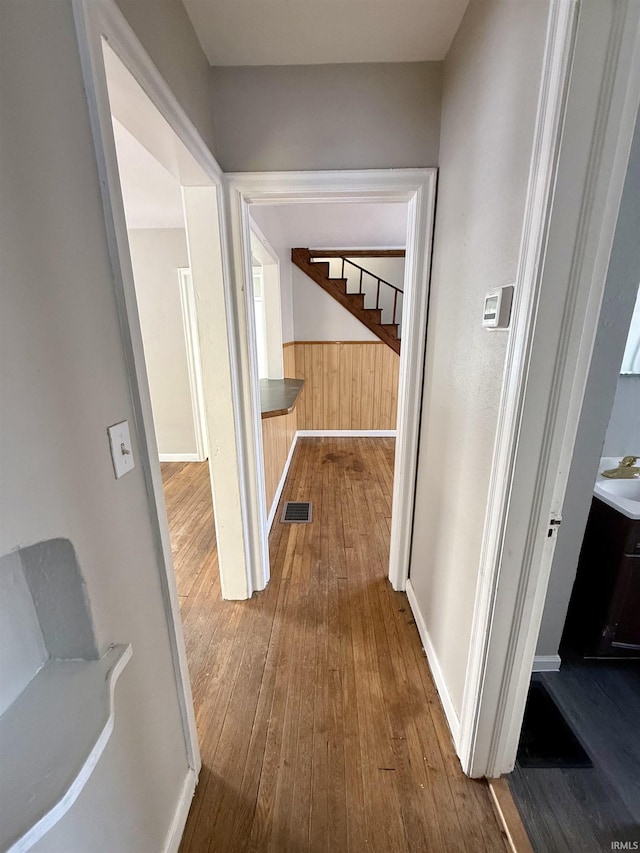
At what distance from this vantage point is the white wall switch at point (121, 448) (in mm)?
746

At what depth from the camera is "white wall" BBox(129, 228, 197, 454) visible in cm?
344

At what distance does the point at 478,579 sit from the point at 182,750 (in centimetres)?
106

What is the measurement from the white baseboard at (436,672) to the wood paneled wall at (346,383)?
297cm

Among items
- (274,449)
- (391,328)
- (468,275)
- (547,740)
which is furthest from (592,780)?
(391,328)

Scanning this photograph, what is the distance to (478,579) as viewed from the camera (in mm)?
1086

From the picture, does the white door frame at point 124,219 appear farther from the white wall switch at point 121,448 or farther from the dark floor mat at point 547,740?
the dark floor mat at point 547,740

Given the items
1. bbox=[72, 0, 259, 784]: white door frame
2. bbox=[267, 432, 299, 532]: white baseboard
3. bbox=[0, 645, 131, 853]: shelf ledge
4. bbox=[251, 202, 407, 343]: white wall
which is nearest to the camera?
bbox=[0, 645, 131, 853]: shelf ledge

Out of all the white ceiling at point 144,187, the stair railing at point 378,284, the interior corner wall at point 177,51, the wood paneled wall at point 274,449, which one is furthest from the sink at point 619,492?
the stair railing at point 378,284

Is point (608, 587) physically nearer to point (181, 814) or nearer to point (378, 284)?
point (181, 814)

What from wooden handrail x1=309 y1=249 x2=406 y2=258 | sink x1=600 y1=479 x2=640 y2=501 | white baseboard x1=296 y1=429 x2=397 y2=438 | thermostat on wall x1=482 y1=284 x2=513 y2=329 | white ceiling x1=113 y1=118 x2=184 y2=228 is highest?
wooden handrail x1=309 y1=249 x2=406 y2=258

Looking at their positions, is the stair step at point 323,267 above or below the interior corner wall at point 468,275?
above

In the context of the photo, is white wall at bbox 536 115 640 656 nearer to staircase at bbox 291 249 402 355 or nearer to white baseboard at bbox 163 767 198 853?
white baseboard at bbox 163 767 198 853

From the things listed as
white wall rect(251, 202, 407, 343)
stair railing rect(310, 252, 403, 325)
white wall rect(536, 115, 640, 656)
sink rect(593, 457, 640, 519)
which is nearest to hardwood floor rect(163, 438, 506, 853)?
white wall rect(536, 115, 640, 656)

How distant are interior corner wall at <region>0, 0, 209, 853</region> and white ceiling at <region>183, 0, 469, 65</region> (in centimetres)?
89
